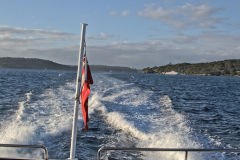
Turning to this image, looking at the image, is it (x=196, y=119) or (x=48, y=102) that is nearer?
(x=196, y=119)

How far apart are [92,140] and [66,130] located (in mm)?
1666

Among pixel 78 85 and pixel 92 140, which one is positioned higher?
pixel 78 85

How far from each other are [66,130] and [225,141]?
6.86 m

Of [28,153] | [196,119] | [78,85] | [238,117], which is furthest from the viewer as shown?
[238,117]

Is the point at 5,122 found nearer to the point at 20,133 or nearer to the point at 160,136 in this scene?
the point at 20,133

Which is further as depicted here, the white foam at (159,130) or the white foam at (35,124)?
the white foam at (159,130)

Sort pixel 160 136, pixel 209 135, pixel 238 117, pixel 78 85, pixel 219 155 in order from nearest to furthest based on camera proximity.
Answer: pixel 78 85 < pixel 219 155 < pixel 160 136 < pixel 209 135 < pixel 238 117

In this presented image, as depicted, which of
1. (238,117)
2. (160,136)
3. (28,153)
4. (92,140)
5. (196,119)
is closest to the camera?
(28,153)

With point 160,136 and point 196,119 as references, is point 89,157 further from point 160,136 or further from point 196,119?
point 196,119

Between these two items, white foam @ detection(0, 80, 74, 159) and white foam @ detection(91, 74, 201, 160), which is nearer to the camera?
white foam @ detection(0, 80, 74, 159)

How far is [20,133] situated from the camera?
1065 centimetres

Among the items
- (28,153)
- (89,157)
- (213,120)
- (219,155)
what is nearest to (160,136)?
(219,155)

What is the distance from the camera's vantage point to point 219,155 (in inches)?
365

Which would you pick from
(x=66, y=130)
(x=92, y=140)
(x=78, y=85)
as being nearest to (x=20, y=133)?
(x=66, y=130)
